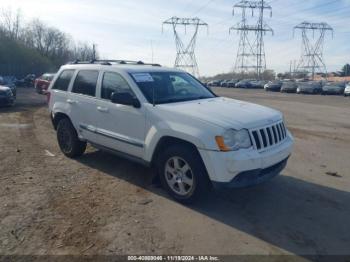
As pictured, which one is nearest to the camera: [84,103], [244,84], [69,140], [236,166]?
[236,166]

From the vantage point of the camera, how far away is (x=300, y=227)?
13.7 ft

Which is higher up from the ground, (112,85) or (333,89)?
(112,85)

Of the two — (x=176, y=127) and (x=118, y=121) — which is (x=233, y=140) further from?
(x=118, y=121)

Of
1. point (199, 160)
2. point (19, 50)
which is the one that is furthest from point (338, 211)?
point (19, 50)

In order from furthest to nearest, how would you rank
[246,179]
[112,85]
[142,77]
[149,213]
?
[112,85], [142,77], [149,213], [246,179]

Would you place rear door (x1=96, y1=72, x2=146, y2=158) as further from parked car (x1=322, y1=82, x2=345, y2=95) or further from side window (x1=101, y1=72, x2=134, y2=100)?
parked car (x1=322, y1=82, x2=345, y2=95)

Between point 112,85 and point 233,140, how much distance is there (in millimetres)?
2414

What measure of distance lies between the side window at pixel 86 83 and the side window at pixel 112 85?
0.28 m

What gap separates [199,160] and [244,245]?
1.21 metres

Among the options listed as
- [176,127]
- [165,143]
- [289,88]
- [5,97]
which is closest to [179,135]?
[176,127]

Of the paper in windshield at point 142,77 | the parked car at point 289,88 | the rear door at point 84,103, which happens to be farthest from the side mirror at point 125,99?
the parked car at point 289,88

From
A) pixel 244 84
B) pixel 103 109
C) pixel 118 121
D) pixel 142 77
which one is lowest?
pixel 244 84

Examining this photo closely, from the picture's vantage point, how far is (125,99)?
5.14 metres

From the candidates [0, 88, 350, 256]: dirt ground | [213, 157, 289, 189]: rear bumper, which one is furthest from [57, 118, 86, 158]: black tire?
[213, 157, 289, 189]: rear bumper
